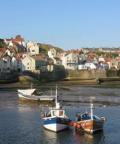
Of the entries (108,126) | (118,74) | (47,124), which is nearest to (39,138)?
(47,124)

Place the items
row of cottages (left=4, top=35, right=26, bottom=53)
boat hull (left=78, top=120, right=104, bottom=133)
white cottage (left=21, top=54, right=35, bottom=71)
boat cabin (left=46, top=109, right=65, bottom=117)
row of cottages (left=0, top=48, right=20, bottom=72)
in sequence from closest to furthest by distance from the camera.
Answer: boat hull (left=78, top=120, right=104, bottom=133), boat cabin (left=46, top=109, right=65, bottom=117), row of cottages (left=0, top=48, right=20, bottom=72), white cottage (left=21, top=54, right=35, bottom=71), row of cottages (left=4, top=35, right=26, bottom=53)

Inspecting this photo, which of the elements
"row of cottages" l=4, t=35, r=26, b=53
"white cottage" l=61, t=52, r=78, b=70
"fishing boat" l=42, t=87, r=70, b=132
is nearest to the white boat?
"fishing boat" l=42, t=87, r=70, b=132

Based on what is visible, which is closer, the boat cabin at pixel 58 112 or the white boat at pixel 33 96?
the boat cabin at pixel 58 112

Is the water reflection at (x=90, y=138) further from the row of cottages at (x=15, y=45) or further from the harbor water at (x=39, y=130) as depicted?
the row of cottages at (x=15, y=45)

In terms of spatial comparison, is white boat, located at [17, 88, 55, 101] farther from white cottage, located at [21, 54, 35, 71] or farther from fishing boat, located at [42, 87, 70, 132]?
white cottage, located at [21, 54, 35, 71]

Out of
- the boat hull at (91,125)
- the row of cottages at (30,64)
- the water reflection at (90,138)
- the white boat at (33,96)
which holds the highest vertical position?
the row of cottages at (30,64)

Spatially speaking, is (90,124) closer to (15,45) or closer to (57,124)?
(57,124)

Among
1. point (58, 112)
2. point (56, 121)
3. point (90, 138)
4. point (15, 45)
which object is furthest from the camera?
point (15, 45)

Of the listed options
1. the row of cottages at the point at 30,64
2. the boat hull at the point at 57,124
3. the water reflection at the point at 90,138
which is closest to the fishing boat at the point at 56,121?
the boat hull at the point at 57,124

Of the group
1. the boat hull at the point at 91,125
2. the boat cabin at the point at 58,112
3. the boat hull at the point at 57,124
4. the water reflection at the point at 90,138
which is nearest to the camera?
the water reflection at the point at 90,138

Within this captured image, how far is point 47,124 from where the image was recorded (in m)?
42.5

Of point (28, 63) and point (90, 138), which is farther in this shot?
point (28, 63)

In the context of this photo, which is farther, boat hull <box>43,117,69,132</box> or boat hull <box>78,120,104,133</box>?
boat hull <box>43,117,69,132</box>

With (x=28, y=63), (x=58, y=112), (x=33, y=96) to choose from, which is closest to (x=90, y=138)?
(x=58, y=112)
